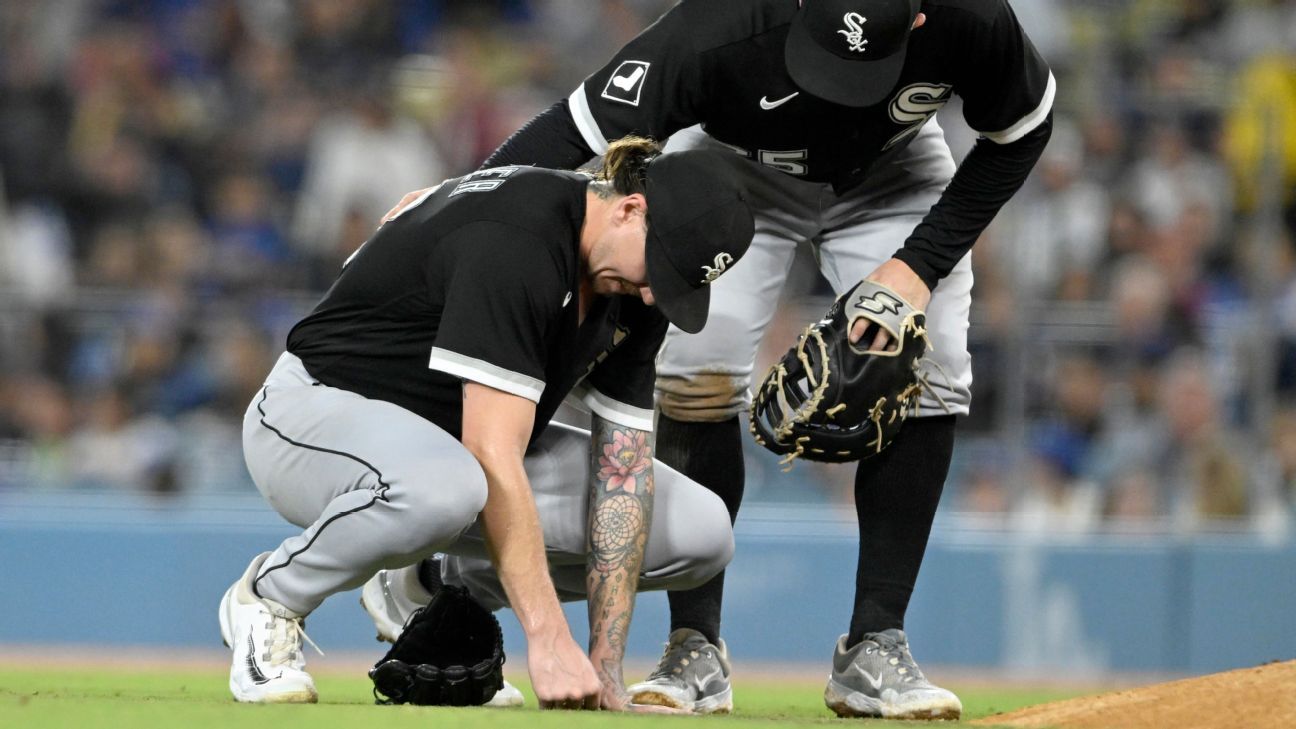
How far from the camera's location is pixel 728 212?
3.31 metres

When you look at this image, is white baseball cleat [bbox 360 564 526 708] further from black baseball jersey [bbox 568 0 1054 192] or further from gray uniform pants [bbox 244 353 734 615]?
black baseball jersey [bbox 568 0 1054 192]

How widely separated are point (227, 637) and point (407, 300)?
83 centimetres

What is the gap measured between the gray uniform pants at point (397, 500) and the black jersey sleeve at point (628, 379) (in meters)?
0.19

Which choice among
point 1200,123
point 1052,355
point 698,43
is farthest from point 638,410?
point 1200,123

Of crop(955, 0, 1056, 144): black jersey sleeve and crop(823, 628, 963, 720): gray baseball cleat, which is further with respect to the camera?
crop(823, 628, 963, 720): gray baseball cleat

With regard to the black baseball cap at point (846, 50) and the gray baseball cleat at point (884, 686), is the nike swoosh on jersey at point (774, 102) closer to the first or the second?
the black baseball cap at point (846, 50)

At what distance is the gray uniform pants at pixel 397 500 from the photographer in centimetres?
328

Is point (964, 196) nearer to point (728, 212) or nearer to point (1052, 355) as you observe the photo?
point (728, 212)

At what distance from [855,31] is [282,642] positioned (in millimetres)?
1824

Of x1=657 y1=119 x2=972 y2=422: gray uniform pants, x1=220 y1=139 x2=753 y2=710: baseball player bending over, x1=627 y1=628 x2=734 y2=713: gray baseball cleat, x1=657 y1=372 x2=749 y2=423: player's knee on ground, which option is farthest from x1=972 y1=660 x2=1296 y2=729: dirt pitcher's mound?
x1=657 y1=372 x2=749 y2=423: player's knee on ground

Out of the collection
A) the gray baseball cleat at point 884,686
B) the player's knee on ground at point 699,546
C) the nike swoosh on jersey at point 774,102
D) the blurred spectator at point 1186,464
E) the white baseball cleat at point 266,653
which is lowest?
the blurred spectator at point 1186,464

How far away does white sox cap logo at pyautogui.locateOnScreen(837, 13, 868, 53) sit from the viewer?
141 inches

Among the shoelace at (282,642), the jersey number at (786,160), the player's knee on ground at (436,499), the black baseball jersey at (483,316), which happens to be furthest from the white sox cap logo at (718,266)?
the shoelace at (282,642)

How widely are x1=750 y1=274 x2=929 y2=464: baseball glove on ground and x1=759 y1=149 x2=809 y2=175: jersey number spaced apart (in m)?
0.34
